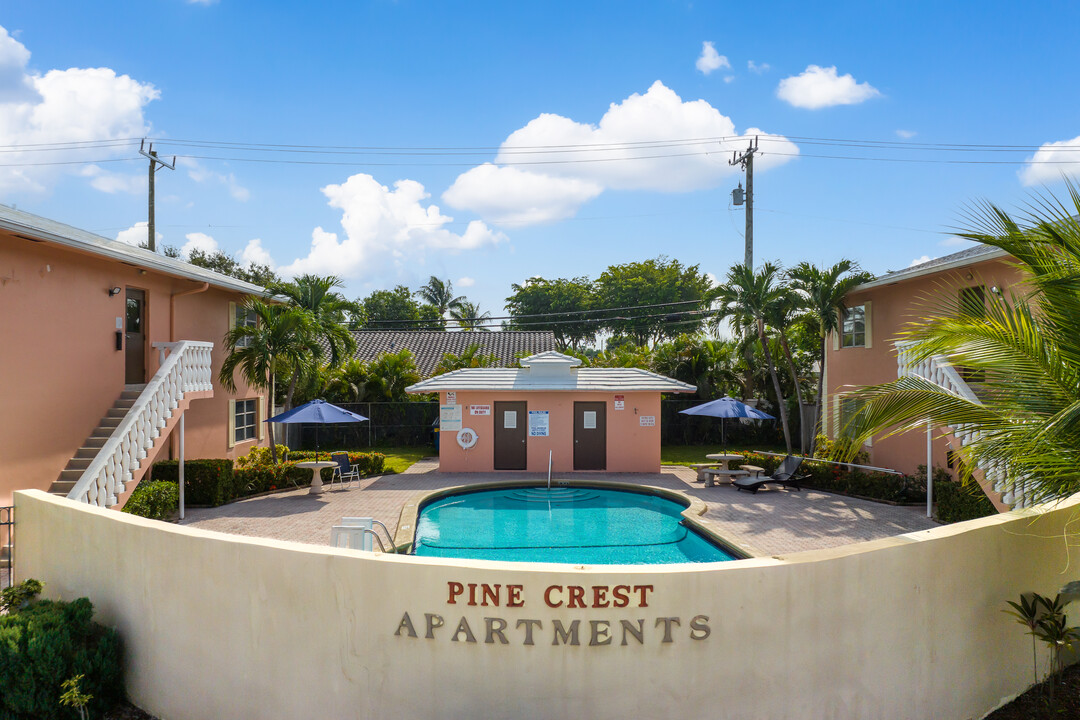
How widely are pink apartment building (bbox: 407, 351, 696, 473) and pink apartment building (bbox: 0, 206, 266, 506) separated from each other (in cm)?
748

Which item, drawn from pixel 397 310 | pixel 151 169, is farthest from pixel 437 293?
pixel 151 169

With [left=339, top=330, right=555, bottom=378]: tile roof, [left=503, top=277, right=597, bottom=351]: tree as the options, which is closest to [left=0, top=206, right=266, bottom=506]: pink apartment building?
[left=339, top=330, right=555, bottom=378]: tile roof

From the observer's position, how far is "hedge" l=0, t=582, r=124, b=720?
5.43 metres

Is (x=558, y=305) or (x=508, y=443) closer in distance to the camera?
(x=508, y=443)

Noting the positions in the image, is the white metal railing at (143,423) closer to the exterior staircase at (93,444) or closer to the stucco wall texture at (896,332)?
the exterior staircase at (93,444)

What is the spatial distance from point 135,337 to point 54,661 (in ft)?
37.0

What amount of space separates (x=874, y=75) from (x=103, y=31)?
16.9 m

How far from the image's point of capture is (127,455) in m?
11.4

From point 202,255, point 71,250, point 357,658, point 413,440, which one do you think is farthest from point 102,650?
point 202,255

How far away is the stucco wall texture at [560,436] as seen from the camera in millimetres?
20516

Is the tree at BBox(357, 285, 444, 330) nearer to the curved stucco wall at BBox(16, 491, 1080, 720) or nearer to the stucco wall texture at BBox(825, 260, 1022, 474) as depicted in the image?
the stucco wall texture at BBox(825, 260, 1022, 474)

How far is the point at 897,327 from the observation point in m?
17.2

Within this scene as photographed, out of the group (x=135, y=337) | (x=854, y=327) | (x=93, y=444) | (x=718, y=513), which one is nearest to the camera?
(x=93, y=444)

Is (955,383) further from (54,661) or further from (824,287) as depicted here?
(54,661)
